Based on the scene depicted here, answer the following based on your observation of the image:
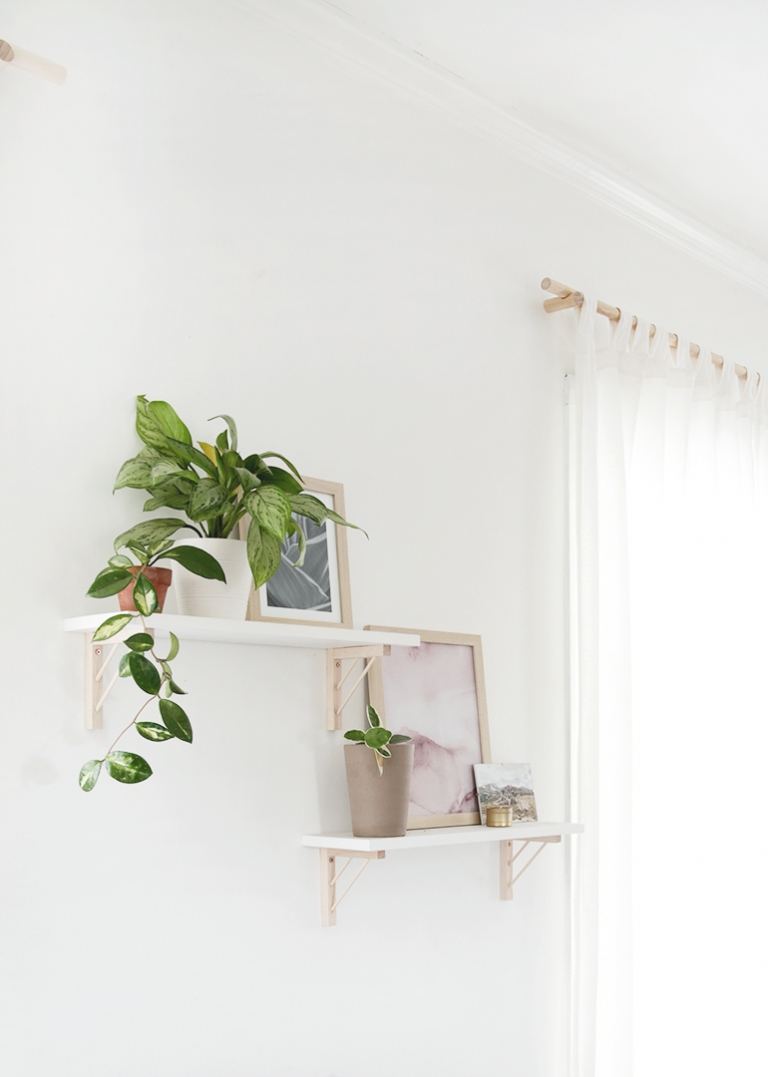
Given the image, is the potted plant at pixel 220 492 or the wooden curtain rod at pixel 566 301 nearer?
the potted plant at pixel 220 492

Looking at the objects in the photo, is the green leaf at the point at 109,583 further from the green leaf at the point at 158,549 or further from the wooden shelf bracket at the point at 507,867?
the wooden shelf bracket at the point at 507,867

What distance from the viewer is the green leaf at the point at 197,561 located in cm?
138

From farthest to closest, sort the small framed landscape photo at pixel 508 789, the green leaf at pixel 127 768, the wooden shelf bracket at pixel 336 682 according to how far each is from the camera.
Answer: the small framed landscape photo at pixel 508 789, the wooden shelf bracket at pixel 336 682, the green leaf at pixel 127 768

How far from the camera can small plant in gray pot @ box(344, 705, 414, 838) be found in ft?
5.36

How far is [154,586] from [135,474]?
0.17 meters

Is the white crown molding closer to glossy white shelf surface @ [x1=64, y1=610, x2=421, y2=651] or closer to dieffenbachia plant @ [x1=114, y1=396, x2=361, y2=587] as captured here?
dieffenbachia plant @ [x1=114, y1=396, x2=361, y2=587]

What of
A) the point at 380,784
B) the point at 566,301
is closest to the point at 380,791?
the point at 380,784

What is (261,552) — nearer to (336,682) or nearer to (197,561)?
(197,561)

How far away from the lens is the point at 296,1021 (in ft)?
5.39

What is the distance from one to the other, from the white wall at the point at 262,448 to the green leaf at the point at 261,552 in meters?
0.24

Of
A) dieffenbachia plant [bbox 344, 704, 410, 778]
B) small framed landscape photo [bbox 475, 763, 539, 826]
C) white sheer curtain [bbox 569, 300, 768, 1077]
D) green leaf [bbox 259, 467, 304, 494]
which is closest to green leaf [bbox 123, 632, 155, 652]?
green leaf [bbox 259, 467, 304, 494]

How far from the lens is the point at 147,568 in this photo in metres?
1.38

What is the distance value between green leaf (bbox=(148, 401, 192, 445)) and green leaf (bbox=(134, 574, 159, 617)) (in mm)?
287

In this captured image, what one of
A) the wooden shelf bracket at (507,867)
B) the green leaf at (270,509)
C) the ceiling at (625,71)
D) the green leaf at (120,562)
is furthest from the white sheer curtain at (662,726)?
the green leaf at (120,562)
